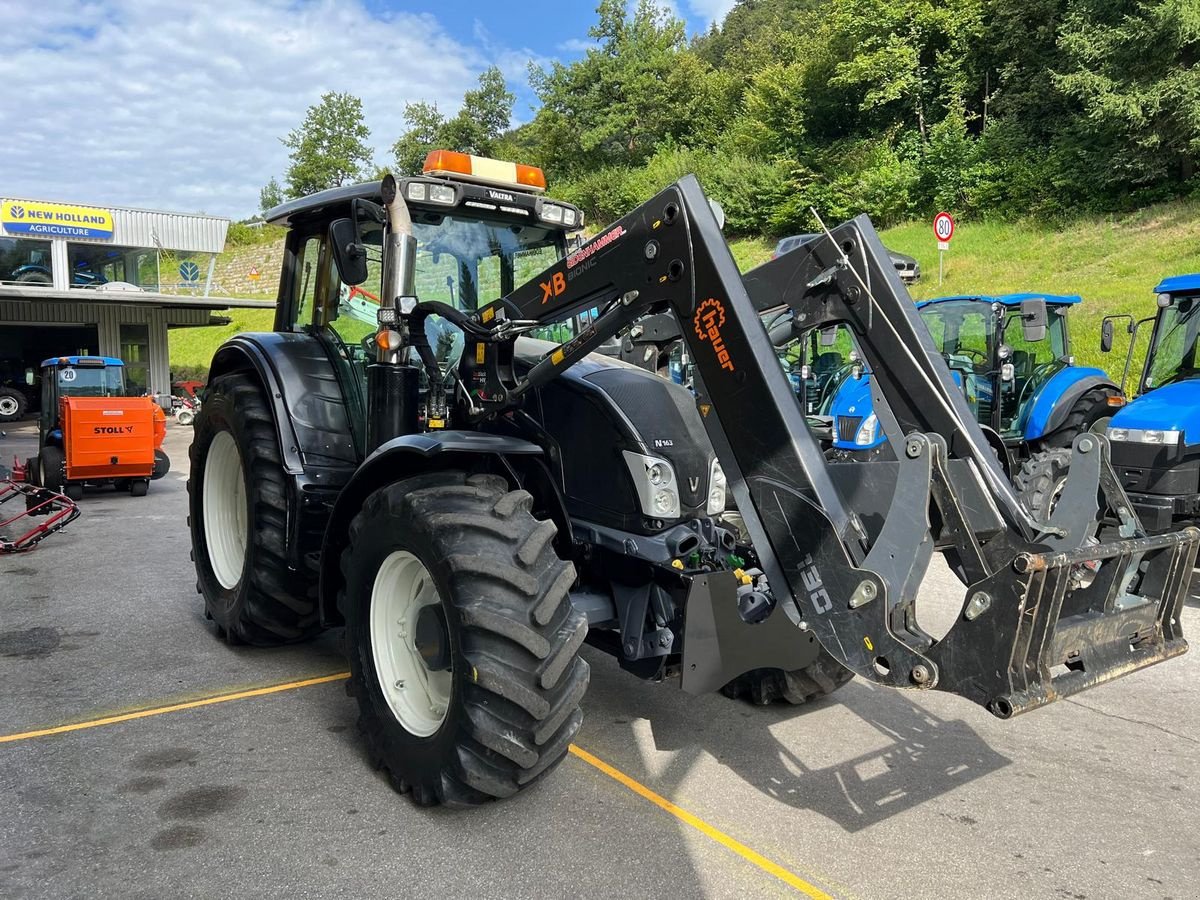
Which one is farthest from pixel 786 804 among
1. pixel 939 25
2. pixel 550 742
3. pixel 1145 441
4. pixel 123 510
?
pixel 939 25

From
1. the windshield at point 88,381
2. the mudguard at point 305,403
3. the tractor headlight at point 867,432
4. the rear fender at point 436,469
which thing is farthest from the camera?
the windshield at point 88,381

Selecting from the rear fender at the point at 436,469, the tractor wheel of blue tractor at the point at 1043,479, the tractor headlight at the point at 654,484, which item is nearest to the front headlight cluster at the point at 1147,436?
the tractor wheel of blue tractor at the point at 1043,479

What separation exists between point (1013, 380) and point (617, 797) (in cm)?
718

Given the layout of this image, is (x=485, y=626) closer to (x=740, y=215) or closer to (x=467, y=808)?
(x=467, y=808)

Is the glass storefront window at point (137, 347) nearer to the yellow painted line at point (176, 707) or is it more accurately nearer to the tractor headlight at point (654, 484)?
the yellow painted line at point (176, 707)

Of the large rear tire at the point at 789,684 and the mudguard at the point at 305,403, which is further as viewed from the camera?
the mudguard at the point at 305,403

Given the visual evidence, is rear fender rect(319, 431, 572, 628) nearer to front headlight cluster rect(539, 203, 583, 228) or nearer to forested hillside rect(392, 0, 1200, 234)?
front headlight cluster rect(539, 203, 583, 228)

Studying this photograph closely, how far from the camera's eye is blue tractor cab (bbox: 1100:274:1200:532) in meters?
6.58

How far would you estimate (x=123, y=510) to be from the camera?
35.4 ft

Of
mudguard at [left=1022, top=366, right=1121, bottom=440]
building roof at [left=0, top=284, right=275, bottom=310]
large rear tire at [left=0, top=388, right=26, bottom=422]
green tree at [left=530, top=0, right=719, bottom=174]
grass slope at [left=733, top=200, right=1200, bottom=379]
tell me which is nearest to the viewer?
mudguard at [left=1022, top=366, right=1121, bottom=440]

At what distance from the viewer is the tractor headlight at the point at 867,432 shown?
29.5 feet

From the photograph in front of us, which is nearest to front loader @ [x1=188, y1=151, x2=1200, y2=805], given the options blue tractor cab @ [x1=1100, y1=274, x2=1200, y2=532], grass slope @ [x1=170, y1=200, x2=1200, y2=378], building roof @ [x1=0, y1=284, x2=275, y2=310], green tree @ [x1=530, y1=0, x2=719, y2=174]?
blue tractor cab @ [x1=1100, y1=274, x2=1200, y2=532]

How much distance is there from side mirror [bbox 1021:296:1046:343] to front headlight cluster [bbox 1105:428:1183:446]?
160 centimetres

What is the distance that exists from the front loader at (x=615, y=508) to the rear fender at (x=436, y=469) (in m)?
0.01
